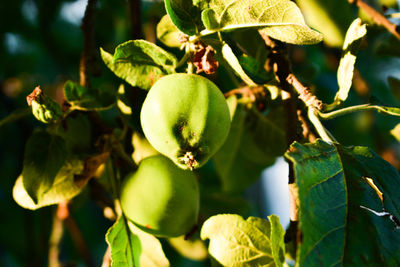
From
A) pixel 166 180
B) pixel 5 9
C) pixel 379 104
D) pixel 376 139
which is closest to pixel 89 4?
pixel 166 180

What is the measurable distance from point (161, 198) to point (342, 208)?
27 cm

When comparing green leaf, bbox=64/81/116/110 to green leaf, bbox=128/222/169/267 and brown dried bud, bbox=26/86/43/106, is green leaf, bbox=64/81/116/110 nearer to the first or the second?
brown dried bud, bbox=26/86/43/106

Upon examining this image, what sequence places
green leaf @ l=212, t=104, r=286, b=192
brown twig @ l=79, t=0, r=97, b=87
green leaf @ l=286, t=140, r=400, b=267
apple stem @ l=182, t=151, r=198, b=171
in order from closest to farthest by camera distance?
green leaf @ l=286, t=140, r=400, b=267 < apple stem @ l=182, t=151, r=198, b=171 < brown twig @ l=79, t=0, r=97, b=87 < green leaf @ l=212, t=104, r=286, b=192

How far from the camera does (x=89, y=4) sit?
750 mm

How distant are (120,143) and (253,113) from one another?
295mm

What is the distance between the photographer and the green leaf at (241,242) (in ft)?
2.07

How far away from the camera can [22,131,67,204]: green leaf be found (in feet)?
2.17

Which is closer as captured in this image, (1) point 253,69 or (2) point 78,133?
(1) point 253,69

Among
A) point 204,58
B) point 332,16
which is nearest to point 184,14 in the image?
point 204,58

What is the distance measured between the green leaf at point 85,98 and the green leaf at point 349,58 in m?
0.36

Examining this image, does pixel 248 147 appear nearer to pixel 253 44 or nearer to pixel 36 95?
pixel 253 44

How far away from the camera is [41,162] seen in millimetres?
676

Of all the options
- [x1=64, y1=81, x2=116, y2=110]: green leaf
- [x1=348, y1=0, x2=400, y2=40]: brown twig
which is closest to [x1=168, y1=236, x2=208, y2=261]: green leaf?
[x1=64, y1=81, x2=116, y2=110]: green leaf

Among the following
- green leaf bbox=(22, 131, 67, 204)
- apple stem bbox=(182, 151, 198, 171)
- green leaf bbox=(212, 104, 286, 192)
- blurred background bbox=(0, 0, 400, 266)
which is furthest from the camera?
blurred background bbox=(0, 0, 400, 266)
